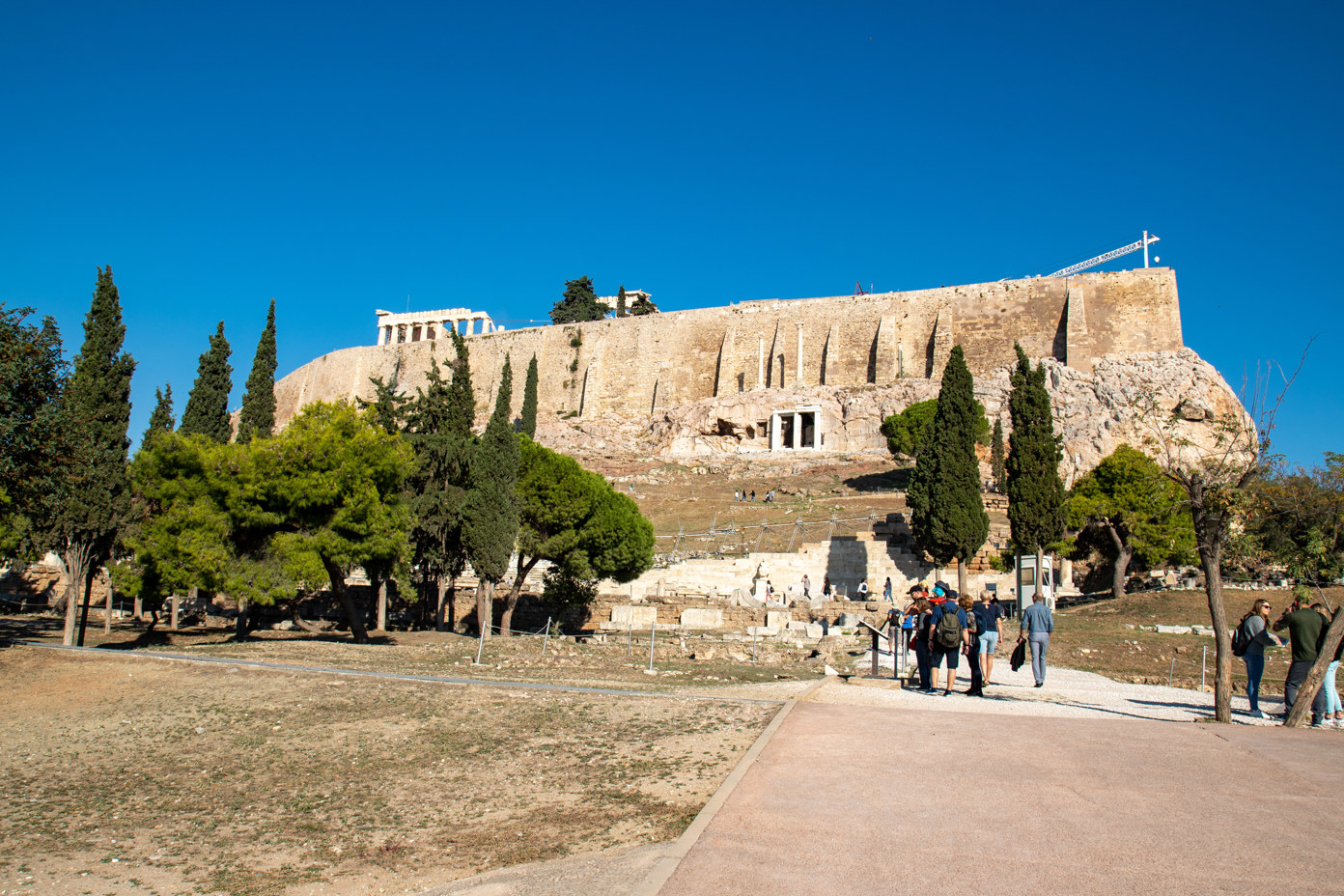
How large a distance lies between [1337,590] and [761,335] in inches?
1924

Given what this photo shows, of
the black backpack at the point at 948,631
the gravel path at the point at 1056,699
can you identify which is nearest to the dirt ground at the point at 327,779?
the gravel path at the point at 1056,699

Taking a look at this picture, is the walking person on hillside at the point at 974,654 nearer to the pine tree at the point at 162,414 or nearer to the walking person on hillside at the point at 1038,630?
the walking person on hillside at the point at 1038,630

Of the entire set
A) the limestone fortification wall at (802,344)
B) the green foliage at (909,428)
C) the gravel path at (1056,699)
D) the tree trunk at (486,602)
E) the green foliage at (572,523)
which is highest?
the limestone fortification wall at (802,344)

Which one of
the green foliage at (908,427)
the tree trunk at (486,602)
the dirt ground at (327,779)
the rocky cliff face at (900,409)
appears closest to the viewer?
the dirt ground at (327,779)

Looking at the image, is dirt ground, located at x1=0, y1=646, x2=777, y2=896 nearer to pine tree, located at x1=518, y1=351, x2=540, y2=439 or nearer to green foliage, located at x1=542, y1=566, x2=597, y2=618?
green foliage, located at x1=542, y1=566, x2=597, y2=618

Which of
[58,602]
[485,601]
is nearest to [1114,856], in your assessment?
[485,601]

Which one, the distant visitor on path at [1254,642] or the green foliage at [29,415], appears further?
the green foliage at [29,415]

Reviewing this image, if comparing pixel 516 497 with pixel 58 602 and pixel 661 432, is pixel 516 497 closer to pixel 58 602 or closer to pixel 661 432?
pixel 58 602

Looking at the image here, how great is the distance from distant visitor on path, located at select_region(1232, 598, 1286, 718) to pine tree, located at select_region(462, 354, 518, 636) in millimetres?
14297

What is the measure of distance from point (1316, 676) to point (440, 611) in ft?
60.9

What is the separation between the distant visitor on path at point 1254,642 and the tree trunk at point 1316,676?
91 cm

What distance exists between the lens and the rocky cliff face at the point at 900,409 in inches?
1854

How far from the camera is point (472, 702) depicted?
358 inches

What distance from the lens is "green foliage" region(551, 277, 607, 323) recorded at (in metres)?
85.2
